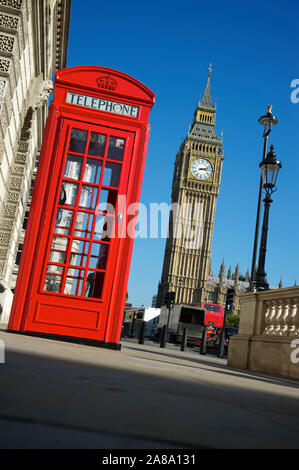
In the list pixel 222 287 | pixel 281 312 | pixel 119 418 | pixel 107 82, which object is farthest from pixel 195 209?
pixel 119 418

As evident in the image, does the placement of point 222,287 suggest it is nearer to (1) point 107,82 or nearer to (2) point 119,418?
(1) point 107,82

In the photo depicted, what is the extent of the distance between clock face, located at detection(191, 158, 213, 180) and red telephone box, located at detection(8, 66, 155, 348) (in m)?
79.0

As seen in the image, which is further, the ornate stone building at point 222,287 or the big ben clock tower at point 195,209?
the ornate stone building at point 222,287

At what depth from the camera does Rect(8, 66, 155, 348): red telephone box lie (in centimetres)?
652

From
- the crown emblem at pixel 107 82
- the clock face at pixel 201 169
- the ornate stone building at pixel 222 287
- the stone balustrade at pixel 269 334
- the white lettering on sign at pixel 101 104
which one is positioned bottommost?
the stone balustrade at pixel 269 334

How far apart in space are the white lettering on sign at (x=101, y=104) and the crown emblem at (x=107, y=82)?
246mm

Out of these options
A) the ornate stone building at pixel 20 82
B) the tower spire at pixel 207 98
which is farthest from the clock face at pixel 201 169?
the ornate stone building at pixel 20 82

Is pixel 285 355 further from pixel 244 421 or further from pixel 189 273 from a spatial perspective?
pixel 189 273

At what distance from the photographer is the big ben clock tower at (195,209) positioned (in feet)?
278

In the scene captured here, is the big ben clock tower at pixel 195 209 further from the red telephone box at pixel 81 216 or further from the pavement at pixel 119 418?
the pavement at pixel 119 418

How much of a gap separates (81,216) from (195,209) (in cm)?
7877

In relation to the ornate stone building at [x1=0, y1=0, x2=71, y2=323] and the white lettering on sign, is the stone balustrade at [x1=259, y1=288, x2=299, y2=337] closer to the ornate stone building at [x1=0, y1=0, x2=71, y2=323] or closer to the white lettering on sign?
the white lettering on sign

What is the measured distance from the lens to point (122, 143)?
7.06m
